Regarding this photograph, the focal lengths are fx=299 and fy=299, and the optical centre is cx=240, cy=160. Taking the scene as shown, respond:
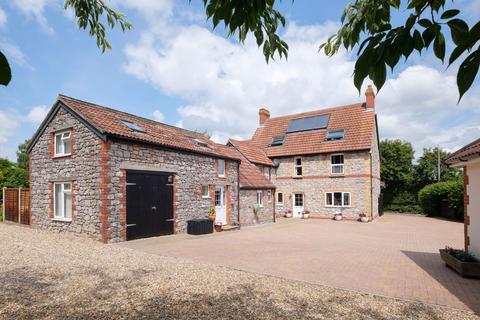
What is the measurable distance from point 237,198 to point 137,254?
8.91 m

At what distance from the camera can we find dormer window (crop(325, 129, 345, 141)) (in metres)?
23.8

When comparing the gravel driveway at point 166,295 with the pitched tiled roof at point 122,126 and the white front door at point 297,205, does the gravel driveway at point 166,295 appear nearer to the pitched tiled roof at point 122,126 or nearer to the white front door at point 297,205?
the pitched tiled roof at point 122,126

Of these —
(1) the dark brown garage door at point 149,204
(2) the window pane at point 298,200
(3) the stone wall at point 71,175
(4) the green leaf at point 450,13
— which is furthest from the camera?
(2) the window pane at point 298,200

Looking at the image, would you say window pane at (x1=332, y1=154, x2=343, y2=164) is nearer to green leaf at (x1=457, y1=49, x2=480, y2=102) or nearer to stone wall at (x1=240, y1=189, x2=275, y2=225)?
stone wall at (x1=240, y1=189, x2=275, y2=225)

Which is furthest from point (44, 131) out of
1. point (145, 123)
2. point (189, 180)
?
point (189, 180)

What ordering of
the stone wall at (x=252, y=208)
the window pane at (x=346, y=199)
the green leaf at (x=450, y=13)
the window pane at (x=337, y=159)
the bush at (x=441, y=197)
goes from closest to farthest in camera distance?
the green leaf at (x=450, y=13) → the stone wall at (x=252, y=208) → the bush at (x=441, y=197) → the window pane at (x=346, y=199) → the window pane at (x=337, y=159)

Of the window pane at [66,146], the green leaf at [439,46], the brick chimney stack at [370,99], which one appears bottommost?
the green leaf at [439,46]

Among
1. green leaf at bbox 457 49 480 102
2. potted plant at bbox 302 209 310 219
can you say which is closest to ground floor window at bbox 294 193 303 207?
potted plant at bbox 302 209 310 219

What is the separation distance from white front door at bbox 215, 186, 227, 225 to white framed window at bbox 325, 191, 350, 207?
32.7ft

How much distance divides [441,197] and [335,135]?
1004 centimetres

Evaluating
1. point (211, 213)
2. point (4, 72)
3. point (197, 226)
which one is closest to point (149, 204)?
point (197, 226)

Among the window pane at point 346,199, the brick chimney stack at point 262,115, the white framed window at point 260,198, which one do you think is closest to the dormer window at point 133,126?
the white framed window at point 260,198

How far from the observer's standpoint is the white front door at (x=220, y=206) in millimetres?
→ 16531

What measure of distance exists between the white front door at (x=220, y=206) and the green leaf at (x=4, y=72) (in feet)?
51.0
